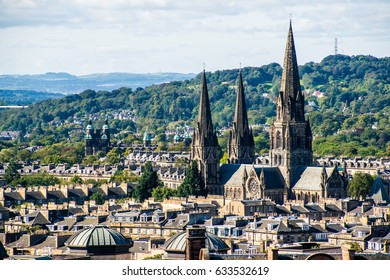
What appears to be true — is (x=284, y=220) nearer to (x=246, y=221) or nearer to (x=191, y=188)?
(x=246, y=221)

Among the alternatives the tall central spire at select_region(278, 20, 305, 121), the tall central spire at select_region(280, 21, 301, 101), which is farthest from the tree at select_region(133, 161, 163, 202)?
the tall central spire at select_region(280, 21, 301, 101)

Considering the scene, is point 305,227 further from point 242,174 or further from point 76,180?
point 76,180

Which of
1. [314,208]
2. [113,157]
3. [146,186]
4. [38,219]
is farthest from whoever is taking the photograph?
[113,157]

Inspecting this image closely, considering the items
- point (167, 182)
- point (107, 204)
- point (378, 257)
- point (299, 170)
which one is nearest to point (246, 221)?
point (107, 204)

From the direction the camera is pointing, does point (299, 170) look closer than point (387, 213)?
No

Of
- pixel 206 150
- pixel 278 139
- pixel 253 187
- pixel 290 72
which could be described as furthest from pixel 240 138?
pixel 290 72

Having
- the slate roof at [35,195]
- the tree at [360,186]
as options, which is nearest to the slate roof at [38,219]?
the slate roof at [35,195]
